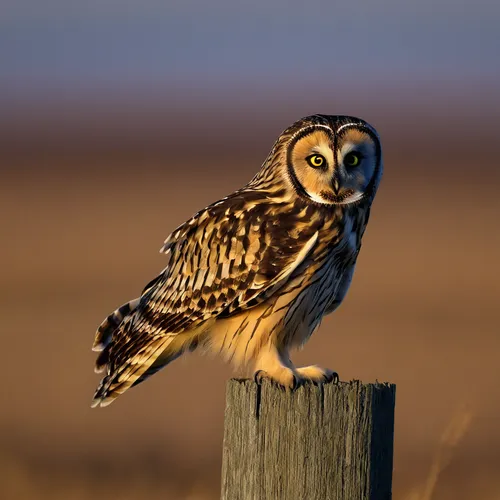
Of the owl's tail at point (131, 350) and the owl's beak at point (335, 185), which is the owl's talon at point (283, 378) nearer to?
the owl's tail at point (131, 350)

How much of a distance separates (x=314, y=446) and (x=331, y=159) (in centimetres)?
156

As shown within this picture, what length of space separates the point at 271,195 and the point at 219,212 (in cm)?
21

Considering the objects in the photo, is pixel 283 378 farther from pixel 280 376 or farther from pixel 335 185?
pixel 335 185

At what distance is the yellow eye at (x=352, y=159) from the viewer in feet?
17.3

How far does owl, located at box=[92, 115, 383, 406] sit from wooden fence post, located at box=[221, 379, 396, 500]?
1.09m

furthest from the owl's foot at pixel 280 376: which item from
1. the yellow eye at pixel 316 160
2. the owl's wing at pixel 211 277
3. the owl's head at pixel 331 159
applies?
the yellow eye at pixel 316 160

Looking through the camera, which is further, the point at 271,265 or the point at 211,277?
the point at 211,277

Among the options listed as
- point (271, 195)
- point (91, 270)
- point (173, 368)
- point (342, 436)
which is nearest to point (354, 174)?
point (271, 195)

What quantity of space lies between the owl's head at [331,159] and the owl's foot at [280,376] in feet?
2.14

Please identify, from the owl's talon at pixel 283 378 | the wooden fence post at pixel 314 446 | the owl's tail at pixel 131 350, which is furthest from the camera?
the owl's tail at pixel 131 350

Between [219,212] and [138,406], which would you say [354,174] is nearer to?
[219,212]

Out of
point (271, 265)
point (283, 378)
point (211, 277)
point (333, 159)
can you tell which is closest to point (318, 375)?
point (283, 378)

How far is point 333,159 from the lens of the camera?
5.24 meters

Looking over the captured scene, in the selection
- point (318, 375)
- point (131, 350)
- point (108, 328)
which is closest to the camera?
point (318, 375)
